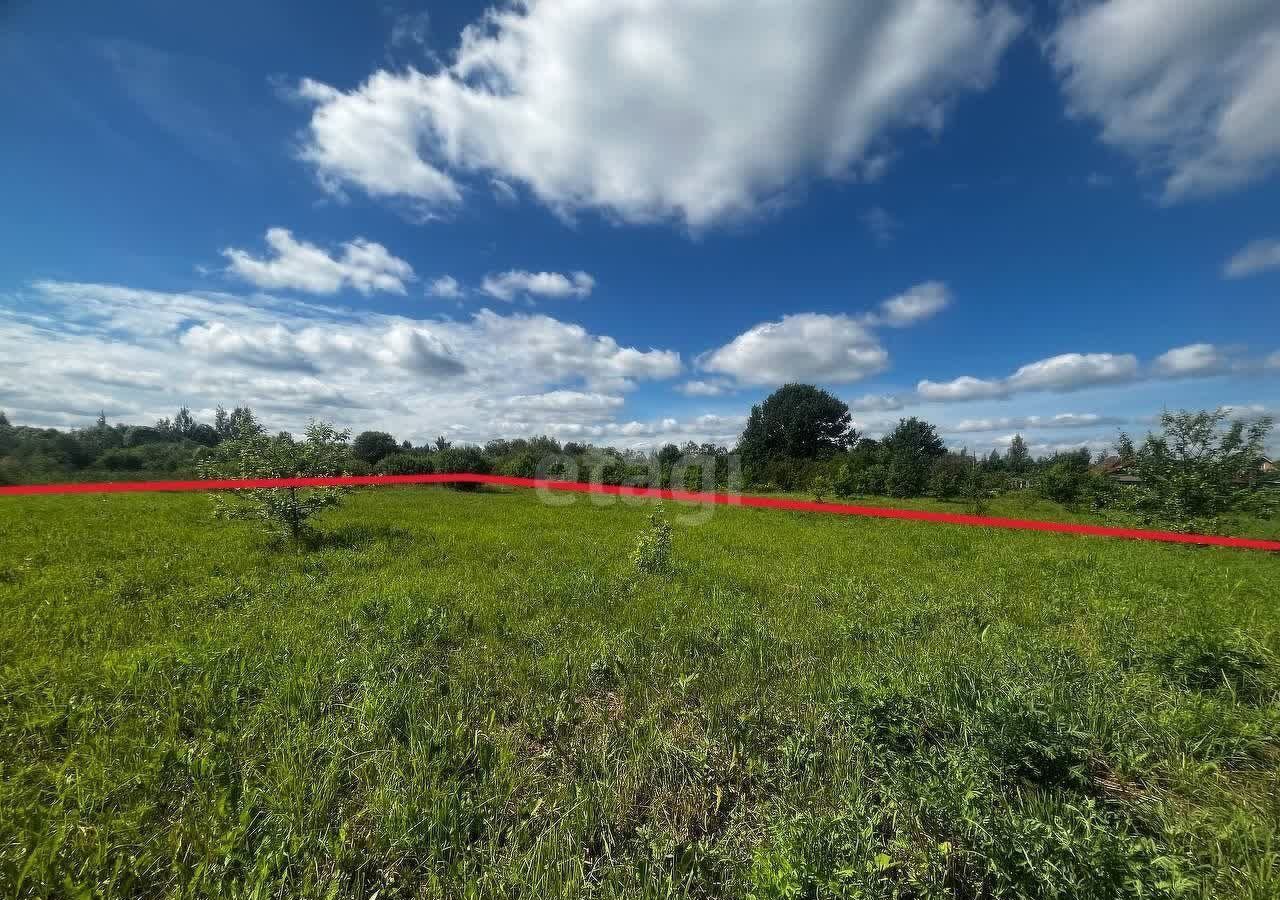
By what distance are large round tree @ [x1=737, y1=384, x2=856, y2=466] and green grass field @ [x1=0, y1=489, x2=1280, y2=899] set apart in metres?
55.8

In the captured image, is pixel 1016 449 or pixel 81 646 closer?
pixel 81 646

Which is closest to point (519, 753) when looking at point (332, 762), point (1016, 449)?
point (332, 762)

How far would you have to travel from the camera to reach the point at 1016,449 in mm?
91188

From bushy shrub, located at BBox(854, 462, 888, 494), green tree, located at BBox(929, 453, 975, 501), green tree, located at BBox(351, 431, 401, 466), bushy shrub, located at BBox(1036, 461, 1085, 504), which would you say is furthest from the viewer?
green tree, located at BBox(351, 431, 401, 466)

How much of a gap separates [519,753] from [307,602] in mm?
4507

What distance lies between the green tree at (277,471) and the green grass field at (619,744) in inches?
126

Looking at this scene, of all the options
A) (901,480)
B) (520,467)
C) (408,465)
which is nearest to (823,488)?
(901,480)

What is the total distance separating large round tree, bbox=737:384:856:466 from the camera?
61.0 m

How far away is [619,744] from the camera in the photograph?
334 cm

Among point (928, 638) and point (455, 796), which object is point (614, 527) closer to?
point (928, 638)

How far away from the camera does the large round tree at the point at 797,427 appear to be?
200 ft

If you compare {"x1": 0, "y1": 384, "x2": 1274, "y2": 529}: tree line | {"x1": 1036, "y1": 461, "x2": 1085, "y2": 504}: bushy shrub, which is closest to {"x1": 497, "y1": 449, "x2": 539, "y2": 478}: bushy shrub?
{"x1": 0, "y1": 384, "x2": 1274, "y2": 529}: tree line

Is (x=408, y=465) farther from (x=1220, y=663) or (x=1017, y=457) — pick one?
(x=1017, y=457)

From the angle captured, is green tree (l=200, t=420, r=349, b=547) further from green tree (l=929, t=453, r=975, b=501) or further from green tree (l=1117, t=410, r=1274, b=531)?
green tree (l=929, t=453, r=975, b=501)
